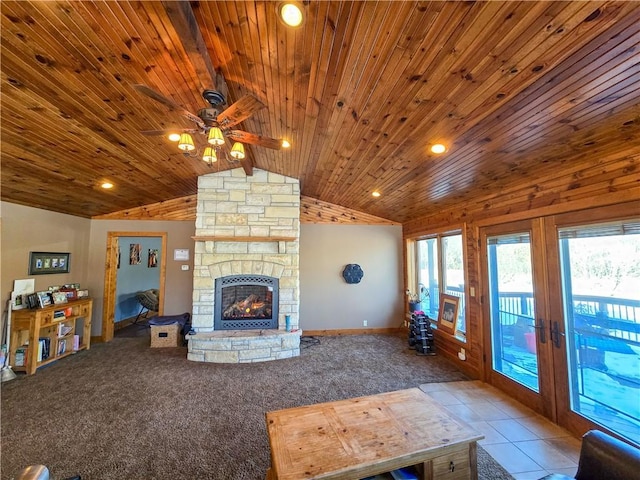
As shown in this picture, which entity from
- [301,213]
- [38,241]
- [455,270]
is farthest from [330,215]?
[38,241]

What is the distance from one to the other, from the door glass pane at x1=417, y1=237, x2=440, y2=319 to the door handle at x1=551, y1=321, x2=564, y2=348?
236cm

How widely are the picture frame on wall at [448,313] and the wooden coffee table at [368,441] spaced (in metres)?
2.70

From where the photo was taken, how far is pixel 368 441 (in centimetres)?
169

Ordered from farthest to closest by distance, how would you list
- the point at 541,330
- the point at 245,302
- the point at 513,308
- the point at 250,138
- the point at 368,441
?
the point at 245,302 → the point at 513,308 → the point at 541,330 → the point at 250,138 → the point at 368,441

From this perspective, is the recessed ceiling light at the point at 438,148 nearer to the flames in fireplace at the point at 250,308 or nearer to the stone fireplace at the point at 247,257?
the stone fireplace at the point at 247,257

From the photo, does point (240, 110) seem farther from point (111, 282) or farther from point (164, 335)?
point (111, 282)

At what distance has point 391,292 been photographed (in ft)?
20.3

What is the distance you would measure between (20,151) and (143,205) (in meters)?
2.88

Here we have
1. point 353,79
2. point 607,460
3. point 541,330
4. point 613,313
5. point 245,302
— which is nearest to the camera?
point 607,460

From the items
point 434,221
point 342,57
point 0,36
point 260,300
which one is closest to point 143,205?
point 260,300

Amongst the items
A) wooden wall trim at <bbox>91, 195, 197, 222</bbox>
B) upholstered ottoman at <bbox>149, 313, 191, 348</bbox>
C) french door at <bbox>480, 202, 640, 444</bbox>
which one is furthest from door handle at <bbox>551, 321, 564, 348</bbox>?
wooden wall trim at <bbox>91, 195, 197, 222</bbox>

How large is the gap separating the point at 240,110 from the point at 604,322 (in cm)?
358

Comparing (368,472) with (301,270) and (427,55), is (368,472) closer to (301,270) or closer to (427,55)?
(427,55)

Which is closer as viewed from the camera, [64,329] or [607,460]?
[607,460]
